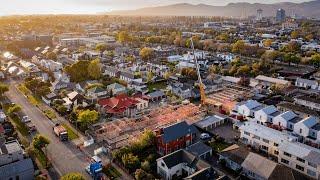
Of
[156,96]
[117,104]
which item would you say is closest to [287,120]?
[156,96]

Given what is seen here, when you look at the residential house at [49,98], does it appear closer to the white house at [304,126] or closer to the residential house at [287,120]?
the residential house at [287,120]

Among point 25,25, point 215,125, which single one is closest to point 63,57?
point 215,125

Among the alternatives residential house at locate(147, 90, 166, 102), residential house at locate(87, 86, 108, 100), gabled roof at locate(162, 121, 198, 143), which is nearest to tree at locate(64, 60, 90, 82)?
residential house at locate(87, 86, 108, 100)

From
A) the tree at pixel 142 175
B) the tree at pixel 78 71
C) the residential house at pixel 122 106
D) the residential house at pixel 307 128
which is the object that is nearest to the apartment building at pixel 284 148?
the residential house at pixel 307 128

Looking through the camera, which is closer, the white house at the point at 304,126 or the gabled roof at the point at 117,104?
the white house at the point at 304,126

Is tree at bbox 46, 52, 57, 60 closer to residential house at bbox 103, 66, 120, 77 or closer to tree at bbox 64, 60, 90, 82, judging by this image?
residential house at bbox 103, 66, 120, 77

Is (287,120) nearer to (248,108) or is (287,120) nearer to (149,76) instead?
(248,108)
